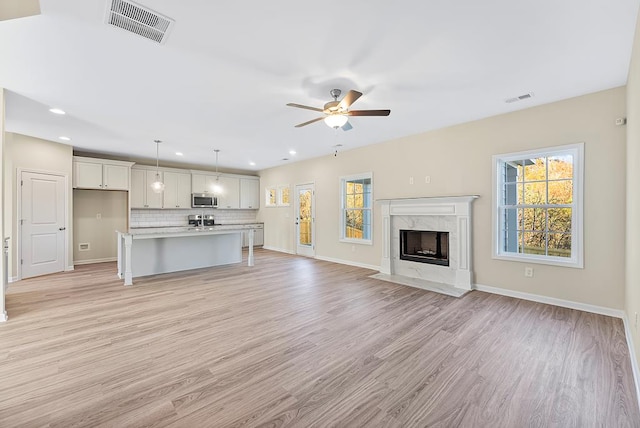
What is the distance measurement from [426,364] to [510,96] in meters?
3.37

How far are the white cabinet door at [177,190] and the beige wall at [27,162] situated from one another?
2.12 meters

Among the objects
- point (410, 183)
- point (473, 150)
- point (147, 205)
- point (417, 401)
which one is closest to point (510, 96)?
point (473, 150)

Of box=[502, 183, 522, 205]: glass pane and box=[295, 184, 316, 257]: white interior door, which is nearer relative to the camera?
box=[502, 183, 522, 205]: glass pane

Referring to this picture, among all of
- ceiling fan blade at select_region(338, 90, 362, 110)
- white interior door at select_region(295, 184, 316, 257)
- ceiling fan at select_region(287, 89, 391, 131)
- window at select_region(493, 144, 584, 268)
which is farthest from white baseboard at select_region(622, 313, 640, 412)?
white interior door at select_region(295, 184, 316, 257)

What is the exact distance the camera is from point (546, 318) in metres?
3.23

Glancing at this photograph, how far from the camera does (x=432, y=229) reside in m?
4.90

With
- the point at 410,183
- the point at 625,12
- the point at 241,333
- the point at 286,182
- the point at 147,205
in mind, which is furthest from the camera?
the point at 286,182

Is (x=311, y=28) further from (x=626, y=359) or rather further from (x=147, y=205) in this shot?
(x=147, y=205)

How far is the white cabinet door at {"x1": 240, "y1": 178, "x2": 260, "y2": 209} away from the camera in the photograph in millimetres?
9234

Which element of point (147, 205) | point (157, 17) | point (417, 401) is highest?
point (157, 17)

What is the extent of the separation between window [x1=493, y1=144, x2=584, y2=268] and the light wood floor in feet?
2.61

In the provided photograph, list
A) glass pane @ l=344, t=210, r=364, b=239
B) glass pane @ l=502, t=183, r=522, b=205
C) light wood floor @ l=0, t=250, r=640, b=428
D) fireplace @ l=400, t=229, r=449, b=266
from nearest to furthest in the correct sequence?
1. light wood floor @ l=0, t=250, r=640, b=428
2. glass pane @ l=502, t=183, r=522, b=205
3. fireplace @ l=400, t=229, r=449, b=266
4. glass pane @ l=344, t=210, r=364, b=239

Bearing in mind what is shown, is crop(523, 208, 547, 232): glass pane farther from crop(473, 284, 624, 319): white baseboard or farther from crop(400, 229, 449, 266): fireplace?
crop(400, 229, 449, 266): fireplace

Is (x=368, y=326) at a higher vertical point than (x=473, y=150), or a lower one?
lower
